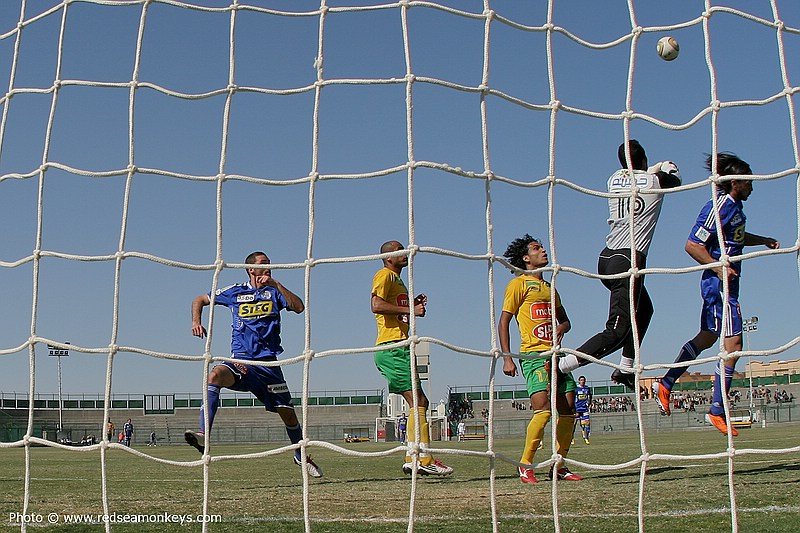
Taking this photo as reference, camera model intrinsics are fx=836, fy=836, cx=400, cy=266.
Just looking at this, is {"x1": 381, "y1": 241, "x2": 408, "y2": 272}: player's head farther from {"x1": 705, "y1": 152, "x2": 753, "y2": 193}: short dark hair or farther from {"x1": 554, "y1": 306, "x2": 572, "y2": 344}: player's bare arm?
{"x1": 705, "y1": 152, "x2": 753, "y2": 193}: short dark hair

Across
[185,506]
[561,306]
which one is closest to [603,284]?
[561,306]

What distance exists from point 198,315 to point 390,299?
5.13 ft

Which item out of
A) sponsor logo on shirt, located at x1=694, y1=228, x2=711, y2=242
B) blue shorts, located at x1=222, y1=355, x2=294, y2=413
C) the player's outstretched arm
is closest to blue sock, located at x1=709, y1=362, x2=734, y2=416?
sponsor logo on shirt, located at x1=694, y1=228, x2=711, y2=242

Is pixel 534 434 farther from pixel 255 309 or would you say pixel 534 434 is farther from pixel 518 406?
pixel 518 406

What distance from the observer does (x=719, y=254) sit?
19.9ft

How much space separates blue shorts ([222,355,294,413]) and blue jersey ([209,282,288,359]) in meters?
0.10

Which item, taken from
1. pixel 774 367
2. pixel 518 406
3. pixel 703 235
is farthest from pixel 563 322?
pixel 774 367

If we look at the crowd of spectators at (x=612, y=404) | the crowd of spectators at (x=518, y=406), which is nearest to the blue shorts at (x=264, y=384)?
the crowd of spectators at (x=612, y=404)

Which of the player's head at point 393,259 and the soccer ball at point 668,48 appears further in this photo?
the player's head at point 393,259

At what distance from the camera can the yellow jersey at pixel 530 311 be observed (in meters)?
6.09

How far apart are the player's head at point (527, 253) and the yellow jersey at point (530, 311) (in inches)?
7.2

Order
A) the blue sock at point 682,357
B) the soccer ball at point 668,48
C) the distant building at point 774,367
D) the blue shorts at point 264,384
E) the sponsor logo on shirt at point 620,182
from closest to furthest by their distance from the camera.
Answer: the soccer ball at point 668,48, the sponsor logo on shirt at point 620,182, the blue sock at point 682,357, the blue shorts at point 264,384, the distant building at point 774,367

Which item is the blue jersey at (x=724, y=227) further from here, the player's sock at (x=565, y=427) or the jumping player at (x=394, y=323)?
the jumping player at (x=394, y=323)

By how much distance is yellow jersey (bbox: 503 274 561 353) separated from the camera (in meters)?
6.09
